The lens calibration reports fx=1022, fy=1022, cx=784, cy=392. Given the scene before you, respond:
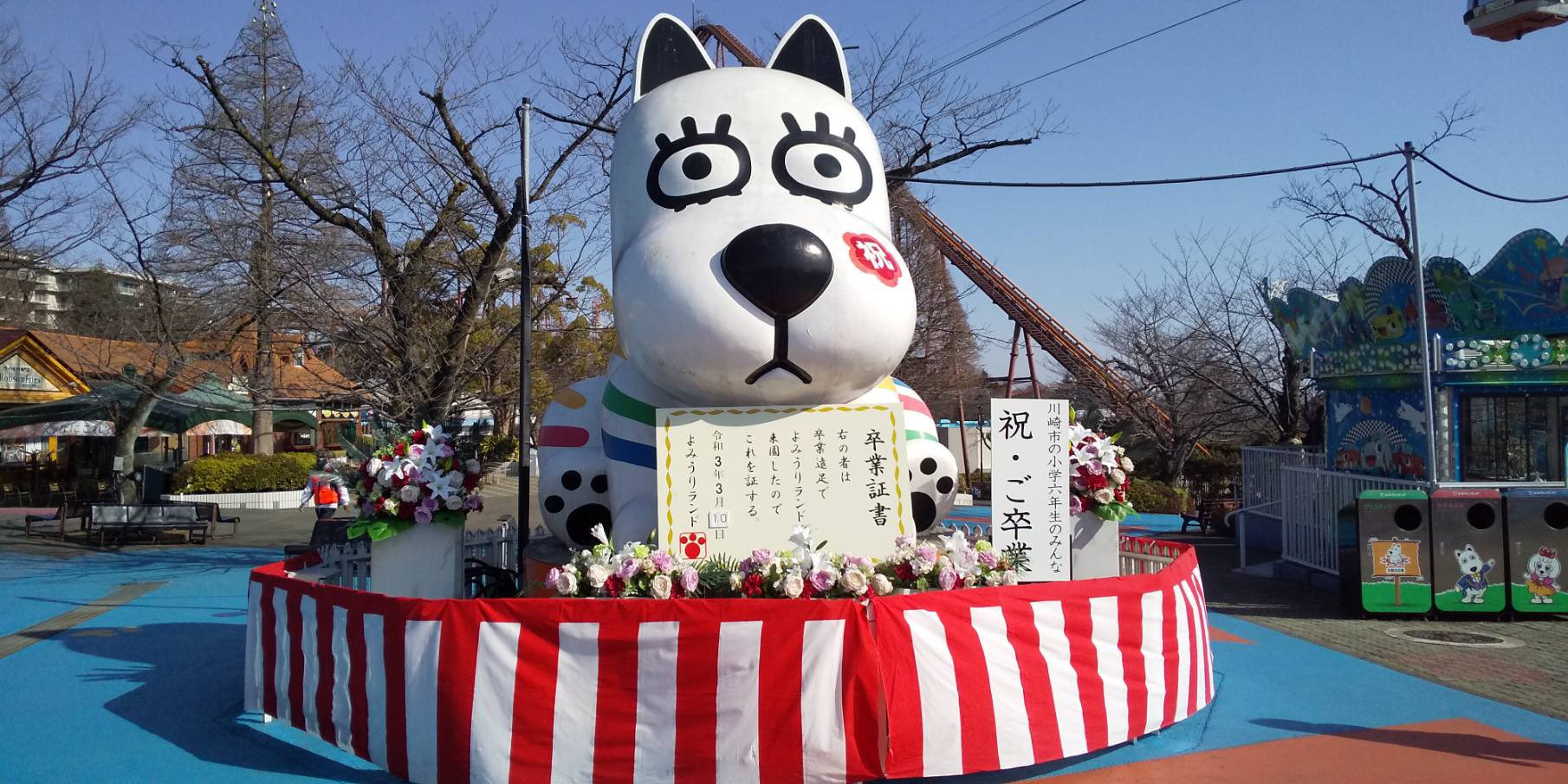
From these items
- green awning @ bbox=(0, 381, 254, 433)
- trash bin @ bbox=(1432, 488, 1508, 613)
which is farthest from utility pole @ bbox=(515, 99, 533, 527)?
green awning @ bbox=(0, 381, 254, 433)

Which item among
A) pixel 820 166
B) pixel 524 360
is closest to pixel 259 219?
pixel 524 360

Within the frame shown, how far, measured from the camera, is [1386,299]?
1325cm

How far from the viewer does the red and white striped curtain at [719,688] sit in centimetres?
497

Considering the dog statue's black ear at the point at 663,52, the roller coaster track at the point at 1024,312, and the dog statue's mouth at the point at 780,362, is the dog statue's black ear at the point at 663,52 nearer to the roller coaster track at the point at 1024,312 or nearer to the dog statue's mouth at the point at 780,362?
the dog statue's mouth at the point at 780,362

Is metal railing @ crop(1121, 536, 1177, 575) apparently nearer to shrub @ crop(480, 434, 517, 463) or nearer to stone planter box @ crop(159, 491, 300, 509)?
shrub @ crop(480, 434, 517, 463)

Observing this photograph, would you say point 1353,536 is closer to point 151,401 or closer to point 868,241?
point 868,241

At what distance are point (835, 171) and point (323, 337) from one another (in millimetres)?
8624

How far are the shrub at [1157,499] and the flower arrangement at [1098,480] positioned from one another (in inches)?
534

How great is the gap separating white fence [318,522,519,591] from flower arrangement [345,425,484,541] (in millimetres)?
540

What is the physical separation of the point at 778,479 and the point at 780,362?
84 centimetres

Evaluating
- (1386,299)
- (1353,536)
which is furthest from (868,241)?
(1386,299)

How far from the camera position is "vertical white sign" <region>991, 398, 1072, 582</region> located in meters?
6.58

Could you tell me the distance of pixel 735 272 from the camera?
17.9 feet

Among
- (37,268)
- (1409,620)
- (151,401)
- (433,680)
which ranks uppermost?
(37,268)
